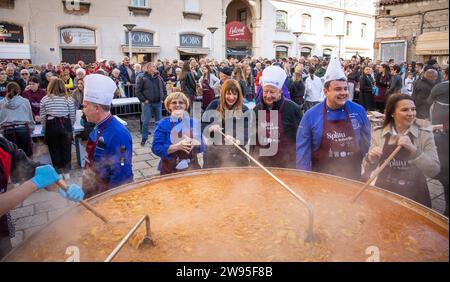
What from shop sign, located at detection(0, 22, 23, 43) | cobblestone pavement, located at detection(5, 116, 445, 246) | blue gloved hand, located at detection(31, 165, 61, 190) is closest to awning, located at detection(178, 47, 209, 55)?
shop sign, located at detection(0, 22, 23, 43)

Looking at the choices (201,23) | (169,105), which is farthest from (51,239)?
(201,23)

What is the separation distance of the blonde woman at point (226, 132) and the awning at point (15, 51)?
52.4ft

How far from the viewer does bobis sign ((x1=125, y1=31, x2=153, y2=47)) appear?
19422 millimetres

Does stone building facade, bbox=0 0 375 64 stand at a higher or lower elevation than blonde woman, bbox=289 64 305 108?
higher

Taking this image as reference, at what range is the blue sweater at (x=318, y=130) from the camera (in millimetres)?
2980

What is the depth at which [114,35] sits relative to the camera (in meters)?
18.9

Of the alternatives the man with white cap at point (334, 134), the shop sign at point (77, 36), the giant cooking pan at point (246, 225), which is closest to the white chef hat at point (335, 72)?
the man with white cap at point (334, 134)

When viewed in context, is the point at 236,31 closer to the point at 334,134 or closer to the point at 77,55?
the point at 77,55

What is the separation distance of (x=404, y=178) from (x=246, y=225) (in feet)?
5.58

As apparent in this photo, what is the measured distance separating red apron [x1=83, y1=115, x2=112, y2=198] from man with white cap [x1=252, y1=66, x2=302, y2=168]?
65.7 inches

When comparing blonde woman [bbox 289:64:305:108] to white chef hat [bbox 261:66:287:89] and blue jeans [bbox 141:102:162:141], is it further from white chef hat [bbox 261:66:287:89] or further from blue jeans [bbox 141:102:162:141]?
white chef hat [bbox 261:66:287:89]

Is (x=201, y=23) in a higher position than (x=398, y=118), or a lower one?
higher

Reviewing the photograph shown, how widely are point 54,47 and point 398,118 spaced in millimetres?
18127
